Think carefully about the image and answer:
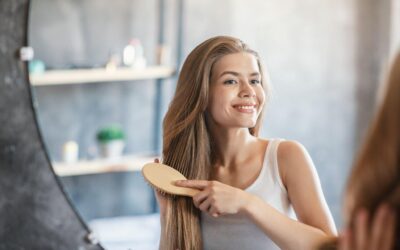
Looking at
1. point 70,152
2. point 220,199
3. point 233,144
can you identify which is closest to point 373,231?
point 220,199

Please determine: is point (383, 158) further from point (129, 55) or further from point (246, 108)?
point (129, 55)

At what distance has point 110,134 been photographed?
104cm

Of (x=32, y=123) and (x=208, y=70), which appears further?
(x=32, y=123)

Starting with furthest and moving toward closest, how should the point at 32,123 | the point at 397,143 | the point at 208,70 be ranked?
the point at 32,123 → the point at 208,70 → the point at 397,143

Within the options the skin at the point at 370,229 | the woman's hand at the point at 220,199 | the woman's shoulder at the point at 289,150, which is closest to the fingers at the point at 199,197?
the woman's hand at the point at 220,199

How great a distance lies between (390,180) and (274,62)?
894 mm

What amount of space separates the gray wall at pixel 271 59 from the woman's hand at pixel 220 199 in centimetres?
36

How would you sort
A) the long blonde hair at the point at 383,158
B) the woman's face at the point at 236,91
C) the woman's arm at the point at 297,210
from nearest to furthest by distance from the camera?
the long blonde hair at the point at 383,158 → the woman's arm at the point at 297,210 → the woman's face at the point at 236,91

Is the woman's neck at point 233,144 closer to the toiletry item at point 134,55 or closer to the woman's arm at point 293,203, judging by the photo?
the woman's arm at point 293,203

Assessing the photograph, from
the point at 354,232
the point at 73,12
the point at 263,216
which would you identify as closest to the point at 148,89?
the point at 73,12

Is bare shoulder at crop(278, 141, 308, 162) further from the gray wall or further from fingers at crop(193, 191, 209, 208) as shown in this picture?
the gray wall

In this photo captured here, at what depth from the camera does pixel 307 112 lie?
126cm

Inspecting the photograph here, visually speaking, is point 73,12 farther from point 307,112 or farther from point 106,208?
point 307,112

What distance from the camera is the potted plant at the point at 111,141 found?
3.38 feet
